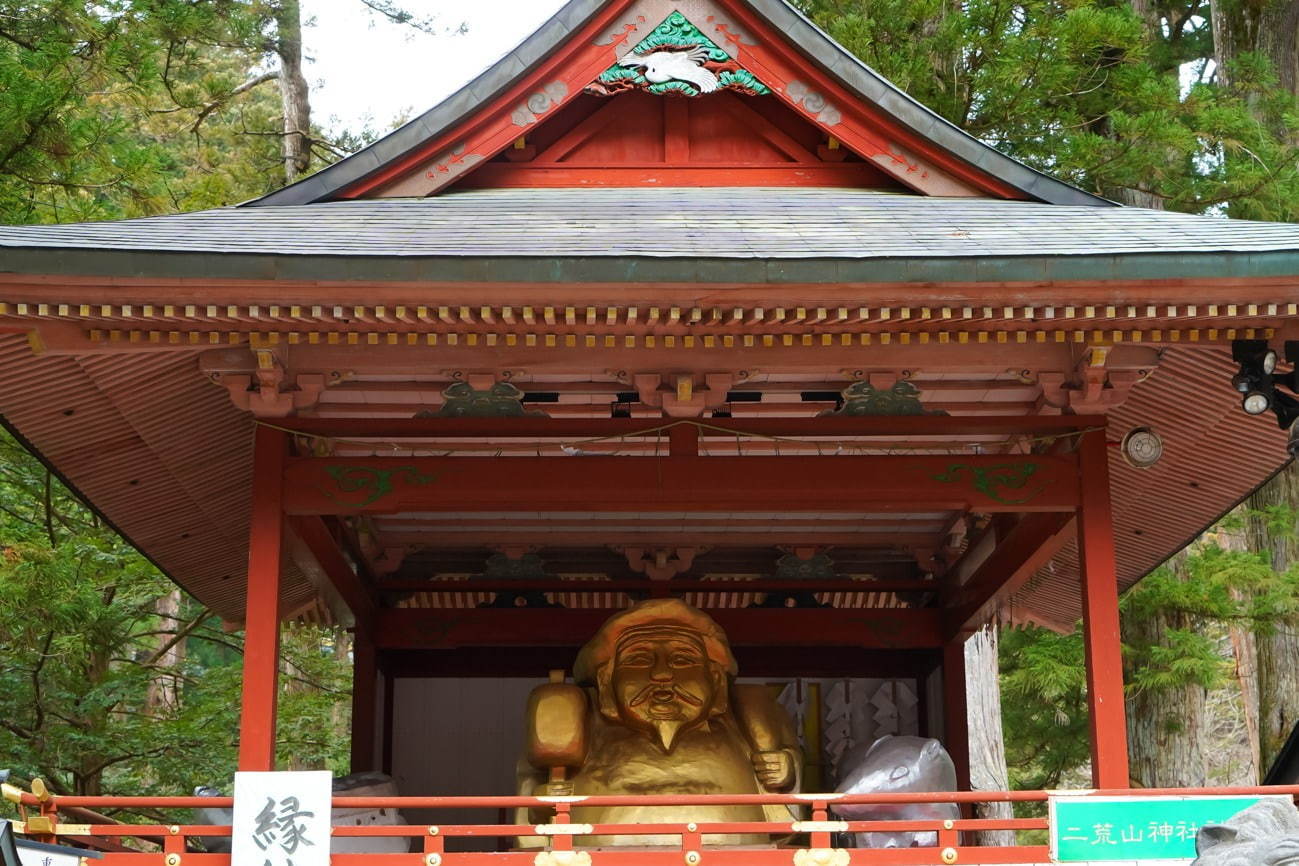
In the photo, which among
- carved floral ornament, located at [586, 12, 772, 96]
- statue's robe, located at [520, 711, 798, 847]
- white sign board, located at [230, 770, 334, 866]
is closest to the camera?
white sign board, located at [230, 770, 334, 866]

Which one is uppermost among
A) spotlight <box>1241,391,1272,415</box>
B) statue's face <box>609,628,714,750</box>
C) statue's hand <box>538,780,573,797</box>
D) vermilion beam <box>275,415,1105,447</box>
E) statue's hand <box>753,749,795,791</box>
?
vermilion beam <box>275,415,1105,447</box>

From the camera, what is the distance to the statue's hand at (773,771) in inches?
381

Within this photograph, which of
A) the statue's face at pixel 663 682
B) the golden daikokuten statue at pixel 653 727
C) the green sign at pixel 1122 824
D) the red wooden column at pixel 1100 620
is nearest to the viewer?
the green sign at pixel 1122 824

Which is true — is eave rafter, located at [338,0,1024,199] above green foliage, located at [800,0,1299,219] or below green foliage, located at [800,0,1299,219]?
below

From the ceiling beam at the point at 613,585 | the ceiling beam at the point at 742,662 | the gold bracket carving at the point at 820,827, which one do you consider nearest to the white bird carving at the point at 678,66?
the ceiling beam at the point at 613,585

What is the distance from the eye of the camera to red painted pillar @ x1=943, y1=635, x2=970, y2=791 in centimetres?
1172

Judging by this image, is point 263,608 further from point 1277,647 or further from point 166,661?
point 166,661

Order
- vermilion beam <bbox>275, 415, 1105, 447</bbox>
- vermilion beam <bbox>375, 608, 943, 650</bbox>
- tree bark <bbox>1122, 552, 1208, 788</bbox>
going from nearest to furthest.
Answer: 1. vermilion beam <bbox>275, 415, 1105, 447</bbox>
2. vermilion beam <bbox>375, 608, 943, 650</bbox>
3. tree bark <bbox>1122, 552, 1208, 788</bbox>

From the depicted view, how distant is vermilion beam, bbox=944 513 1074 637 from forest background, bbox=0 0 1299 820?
4175 mm

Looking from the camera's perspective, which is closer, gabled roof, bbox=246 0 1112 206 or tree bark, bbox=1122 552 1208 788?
gabled roof, bbox=246 0 1112 206

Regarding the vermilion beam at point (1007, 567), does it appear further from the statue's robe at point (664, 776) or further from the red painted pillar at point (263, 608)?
the red painted pillar at point (263, 608)

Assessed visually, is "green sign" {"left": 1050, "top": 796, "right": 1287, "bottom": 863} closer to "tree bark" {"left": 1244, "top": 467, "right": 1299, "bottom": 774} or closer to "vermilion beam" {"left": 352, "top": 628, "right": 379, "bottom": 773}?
"vermilion beam" {"left": 352, "top": 628, "right": 379, "bottom": 773}

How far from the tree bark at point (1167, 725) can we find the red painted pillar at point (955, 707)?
4.26 meters

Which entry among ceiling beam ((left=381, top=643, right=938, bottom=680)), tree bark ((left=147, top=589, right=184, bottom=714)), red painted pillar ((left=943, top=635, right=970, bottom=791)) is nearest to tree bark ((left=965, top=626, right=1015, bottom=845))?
ceiling beam ((left=381, top=643, right=938, bottom=680))
